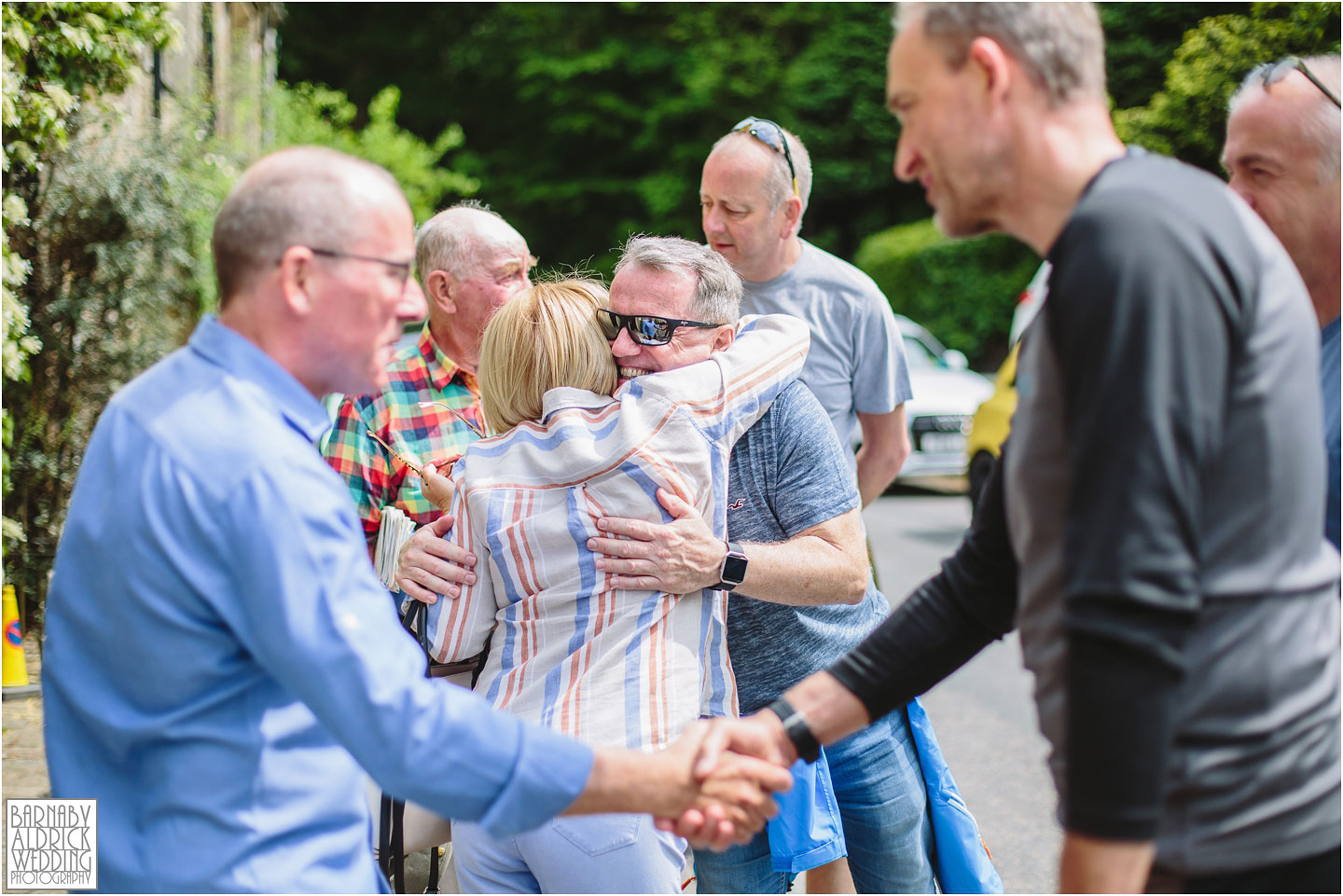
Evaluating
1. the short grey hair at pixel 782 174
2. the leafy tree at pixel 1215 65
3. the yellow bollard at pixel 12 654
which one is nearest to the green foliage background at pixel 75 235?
the yellow bollard at pixel 12 654

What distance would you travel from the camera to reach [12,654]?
5008 millimetres

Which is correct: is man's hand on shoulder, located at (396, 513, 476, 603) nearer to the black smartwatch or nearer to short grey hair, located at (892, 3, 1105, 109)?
the black smartwatch

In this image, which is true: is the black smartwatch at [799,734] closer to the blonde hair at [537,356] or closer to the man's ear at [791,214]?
the blonde hair at [537,356]

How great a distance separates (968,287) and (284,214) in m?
18.8

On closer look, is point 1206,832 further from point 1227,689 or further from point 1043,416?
point 1043,416

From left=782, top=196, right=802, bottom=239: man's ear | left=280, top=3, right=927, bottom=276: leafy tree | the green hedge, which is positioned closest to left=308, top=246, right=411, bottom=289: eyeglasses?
left=782, top=196, right=802, bottom=239: man's ear

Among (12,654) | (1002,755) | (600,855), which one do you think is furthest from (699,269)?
(12,654)

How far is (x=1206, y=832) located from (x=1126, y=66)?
21385mm

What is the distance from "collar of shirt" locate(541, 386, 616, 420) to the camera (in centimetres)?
215

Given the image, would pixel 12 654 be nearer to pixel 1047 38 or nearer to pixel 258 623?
pixel 258 623

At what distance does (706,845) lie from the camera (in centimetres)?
192

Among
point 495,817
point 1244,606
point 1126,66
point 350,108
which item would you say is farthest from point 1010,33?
point 1126,66

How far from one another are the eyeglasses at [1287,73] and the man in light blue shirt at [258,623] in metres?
1.50

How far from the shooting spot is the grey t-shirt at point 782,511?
2408mm
